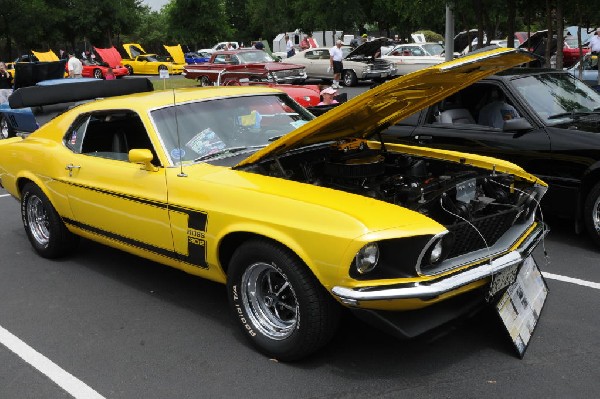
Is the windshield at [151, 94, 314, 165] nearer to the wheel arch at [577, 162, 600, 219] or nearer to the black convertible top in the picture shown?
the wheel arch at [577, 162, 600, 219]

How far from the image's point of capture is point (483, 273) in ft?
10.9

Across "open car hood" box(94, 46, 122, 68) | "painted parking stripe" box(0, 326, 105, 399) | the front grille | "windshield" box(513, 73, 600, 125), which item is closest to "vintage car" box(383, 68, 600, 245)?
"windshield" box(513, 73, 600, 125)

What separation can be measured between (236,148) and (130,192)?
826 mm

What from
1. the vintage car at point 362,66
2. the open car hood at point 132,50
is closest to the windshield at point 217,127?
the vintage car at point 362,66

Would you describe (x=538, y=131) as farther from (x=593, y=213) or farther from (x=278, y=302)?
(x=278, y=302)

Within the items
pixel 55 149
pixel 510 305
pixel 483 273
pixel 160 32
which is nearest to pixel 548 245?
pixel 510 305

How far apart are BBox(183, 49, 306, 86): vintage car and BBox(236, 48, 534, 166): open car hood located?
14752 mm

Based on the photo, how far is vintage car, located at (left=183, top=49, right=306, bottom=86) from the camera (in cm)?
2003

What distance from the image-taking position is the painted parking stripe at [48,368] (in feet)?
11.3

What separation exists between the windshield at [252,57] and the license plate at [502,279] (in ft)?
60.1

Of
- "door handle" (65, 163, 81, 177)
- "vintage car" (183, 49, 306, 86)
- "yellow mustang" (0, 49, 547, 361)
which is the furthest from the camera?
"vintage car" (183, 49, 306, 86)

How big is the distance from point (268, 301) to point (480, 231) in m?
1.35

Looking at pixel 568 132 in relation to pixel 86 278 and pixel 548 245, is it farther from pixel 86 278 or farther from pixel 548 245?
pixel 86 278

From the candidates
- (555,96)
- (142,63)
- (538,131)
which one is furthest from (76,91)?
(142,63)
